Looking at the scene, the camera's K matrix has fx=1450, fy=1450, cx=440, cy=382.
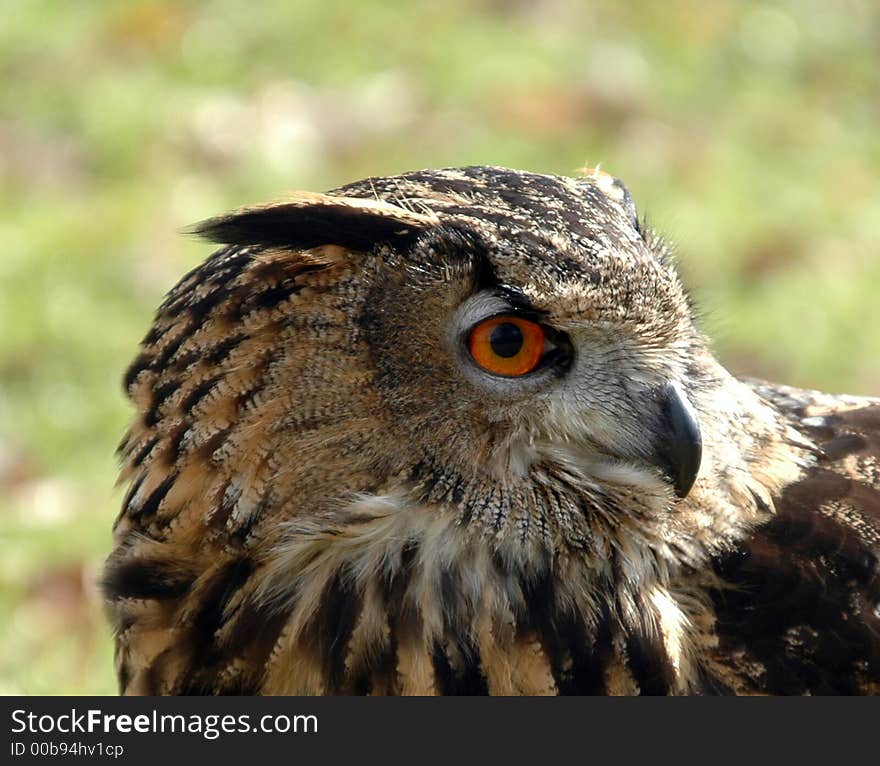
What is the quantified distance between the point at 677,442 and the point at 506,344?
0.97 feet

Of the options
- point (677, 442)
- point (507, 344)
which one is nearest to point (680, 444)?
point (677, 442)

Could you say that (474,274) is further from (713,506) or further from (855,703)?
(855,703)

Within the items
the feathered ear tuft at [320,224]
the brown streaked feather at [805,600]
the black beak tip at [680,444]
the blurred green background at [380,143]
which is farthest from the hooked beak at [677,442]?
the blurred green background at [380,143]

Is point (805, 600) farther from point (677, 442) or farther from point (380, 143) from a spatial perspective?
point (380, 143)

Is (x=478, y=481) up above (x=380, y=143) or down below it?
below

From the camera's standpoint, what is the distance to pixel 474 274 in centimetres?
215

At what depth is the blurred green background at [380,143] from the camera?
4.58 metres

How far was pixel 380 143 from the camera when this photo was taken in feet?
18.4

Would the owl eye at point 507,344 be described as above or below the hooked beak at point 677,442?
above

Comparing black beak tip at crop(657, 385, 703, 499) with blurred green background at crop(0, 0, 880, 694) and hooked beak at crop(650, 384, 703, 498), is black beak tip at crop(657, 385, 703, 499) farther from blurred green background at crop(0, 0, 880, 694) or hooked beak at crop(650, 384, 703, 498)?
blurred green background at crop(0, 0, 880, 694)

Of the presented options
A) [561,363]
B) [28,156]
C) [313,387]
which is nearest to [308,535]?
[313,387]

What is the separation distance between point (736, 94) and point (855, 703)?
14.7ft

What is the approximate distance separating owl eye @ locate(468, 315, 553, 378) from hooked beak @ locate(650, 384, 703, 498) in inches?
8.0

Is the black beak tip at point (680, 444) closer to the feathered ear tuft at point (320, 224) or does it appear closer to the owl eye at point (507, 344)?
the owl eye at point (507, 344)
